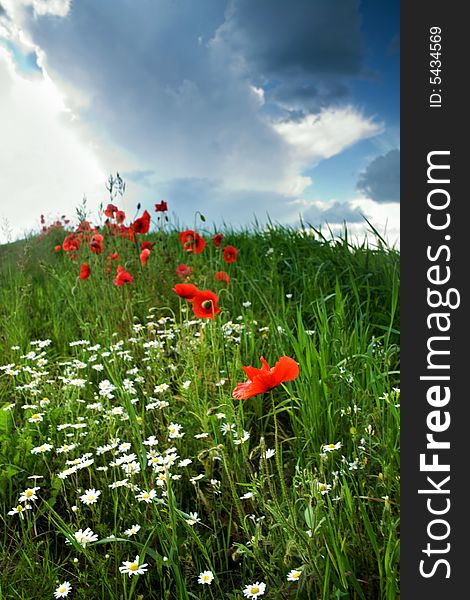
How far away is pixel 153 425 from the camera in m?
2.88

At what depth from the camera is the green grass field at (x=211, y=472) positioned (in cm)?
176

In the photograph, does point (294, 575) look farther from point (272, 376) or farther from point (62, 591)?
point (62, 591)

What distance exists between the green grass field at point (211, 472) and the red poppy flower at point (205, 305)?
231 millimetres

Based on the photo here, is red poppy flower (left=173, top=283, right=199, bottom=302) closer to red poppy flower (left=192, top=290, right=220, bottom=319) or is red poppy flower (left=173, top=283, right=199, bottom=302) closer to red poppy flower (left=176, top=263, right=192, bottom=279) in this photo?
red poppy flower (left=192, top=290, right=220, bottom=319)

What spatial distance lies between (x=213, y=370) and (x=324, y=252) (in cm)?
266

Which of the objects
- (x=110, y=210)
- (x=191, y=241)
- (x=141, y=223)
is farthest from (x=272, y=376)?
(x=110, y=210)

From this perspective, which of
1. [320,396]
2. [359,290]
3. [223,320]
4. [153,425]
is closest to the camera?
[320,396]

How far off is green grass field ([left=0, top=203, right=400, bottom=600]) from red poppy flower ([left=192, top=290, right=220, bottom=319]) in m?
0.23

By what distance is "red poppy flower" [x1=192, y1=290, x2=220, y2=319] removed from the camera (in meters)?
2.85

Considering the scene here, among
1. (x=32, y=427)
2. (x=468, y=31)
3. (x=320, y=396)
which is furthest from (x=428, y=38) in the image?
(x=32, y=427)

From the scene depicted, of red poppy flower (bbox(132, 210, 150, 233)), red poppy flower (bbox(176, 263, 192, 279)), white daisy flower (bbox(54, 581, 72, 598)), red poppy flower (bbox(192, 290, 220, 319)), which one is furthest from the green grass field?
red poppy flower (bbox(132, 210, 150, 233))

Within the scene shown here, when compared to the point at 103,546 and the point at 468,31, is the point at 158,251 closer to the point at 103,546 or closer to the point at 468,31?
the point at 103,546

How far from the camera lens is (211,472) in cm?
241

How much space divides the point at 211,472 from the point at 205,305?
0.80 meters
